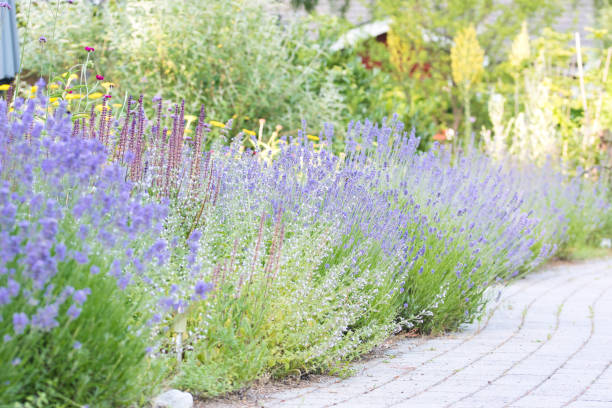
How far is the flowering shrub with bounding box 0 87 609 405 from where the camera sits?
8.98ft

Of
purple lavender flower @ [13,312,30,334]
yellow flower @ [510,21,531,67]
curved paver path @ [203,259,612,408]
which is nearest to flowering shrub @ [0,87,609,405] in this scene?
purple lavender flower @ [13,312,30,334]

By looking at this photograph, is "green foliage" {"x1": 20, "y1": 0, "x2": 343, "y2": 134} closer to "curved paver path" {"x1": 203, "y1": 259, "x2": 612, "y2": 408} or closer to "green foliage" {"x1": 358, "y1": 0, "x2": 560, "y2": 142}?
"curved paver path" {"x1": 203, "y1": 259, "x2": 612, "y2": 408}

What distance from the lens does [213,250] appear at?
4230 millimetres

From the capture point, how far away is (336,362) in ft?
13.8

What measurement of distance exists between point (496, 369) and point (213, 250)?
162 centimetres

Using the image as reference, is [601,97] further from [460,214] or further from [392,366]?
[392,366]

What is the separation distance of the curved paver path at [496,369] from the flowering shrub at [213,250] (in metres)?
0.19

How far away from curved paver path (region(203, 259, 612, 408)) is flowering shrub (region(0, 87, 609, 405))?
188mm

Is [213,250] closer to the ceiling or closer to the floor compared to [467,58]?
closer to the floor

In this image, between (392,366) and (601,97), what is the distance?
417 inches

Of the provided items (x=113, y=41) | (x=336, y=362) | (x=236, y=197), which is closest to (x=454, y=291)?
(x=336, y=362)

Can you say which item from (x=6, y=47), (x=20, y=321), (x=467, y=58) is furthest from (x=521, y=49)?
(x=20, y=321)

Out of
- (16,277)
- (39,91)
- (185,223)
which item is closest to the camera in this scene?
(16,277)

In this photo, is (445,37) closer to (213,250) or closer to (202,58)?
(202,58)
